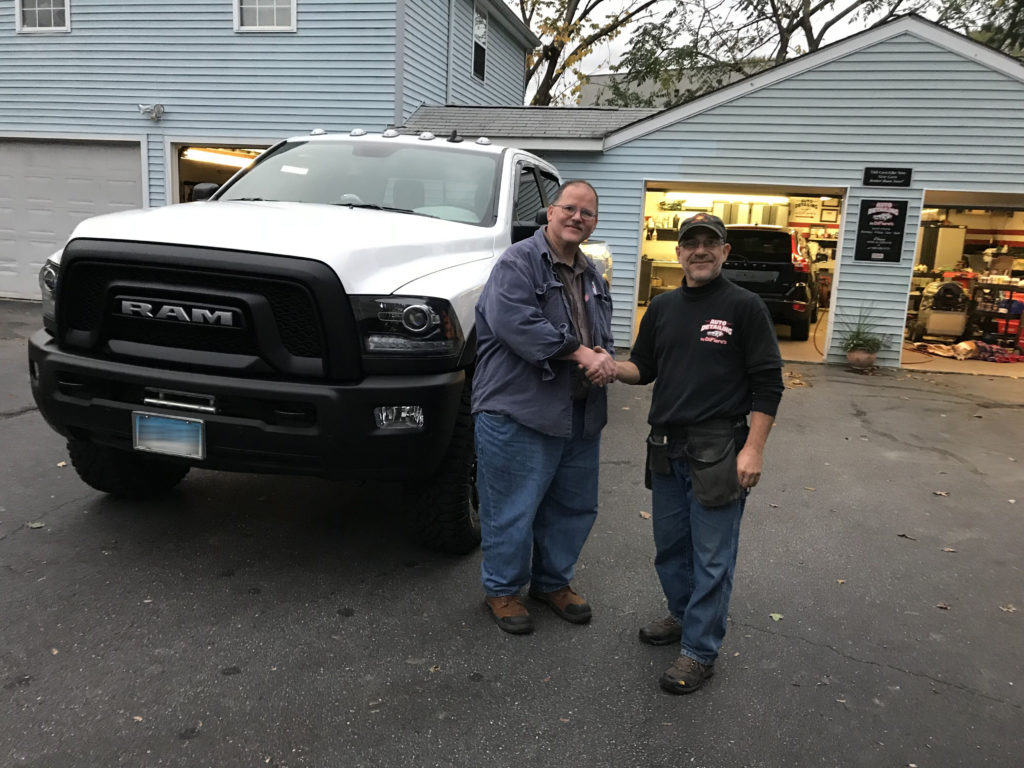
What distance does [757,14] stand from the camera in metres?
23.7

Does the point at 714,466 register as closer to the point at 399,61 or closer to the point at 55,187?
the point at 399,61

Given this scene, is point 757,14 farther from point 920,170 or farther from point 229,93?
point 229,93

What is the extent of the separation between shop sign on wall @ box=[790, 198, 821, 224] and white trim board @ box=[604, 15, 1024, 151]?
893 centimetres

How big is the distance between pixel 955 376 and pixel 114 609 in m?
10.5

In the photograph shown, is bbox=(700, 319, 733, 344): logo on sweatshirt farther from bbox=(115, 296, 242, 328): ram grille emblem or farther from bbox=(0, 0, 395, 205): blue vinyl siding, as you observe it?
bbox=(0, 0, 395, 205): blue vinyl siding

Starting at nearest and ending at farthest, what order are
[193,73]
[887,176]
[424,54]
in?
[887,176], [193,73], [424,54]

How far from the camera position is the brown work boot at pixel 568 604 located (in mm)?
3398

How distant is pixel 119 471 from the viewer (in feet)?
13.8

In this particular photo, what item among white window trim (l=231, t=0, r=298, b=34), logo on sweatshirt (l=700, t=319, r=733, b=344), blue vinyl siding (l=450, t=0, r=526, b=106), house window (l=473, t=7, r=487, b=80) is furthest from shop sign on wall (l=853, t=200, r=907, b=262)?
logo on sweatshirt (l=700, t=319, r=733, b=344)

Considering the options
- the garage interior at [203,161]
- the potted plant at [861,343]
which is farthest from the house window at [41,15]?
the potted plant at [861,343]

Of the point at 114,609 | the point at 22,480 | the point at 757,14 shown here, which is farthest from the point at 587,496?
the point at 757,14

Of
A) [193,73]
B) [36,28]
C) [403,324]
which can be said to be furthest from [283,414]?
[36,28]

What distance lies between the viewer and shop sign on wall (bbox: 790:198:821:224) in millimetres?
19453

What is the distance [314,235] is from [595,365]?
124cm
